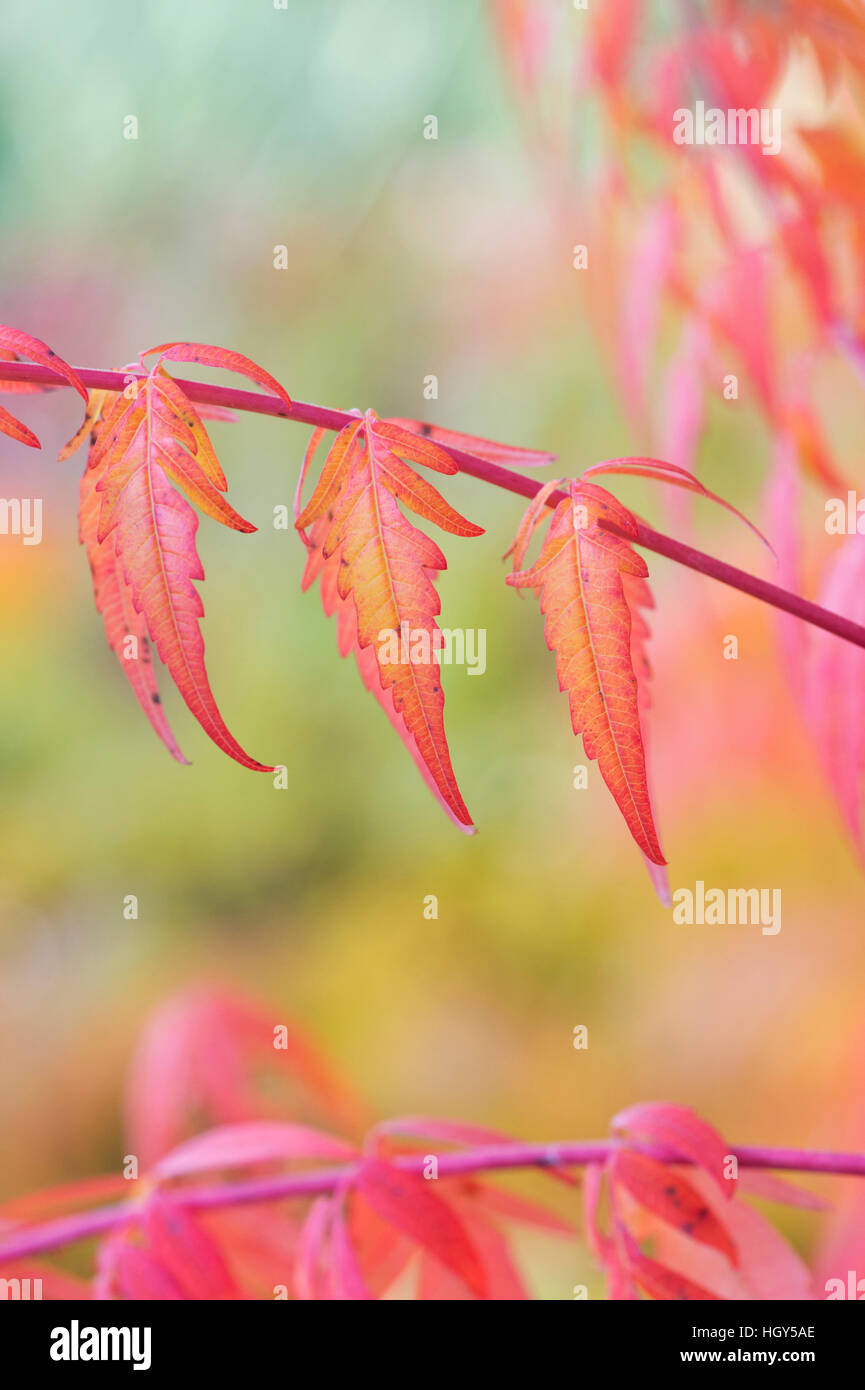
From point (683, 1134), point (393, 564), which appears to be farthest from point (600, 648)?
point (683, 1134)

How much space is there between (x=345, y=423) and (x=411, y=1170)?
0.20 m

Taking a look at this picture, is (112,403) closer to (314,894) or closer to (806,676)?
(806,676)

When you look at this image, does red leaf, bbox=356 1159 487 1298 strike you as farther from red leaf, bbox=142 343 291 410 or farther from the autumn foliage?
red leaf, bbox=142 343 291 410

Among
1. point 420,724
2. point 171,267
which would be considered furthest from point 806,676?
point 171,267

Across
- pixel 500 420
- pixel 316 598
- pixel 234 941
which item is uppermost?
pixel 500 420

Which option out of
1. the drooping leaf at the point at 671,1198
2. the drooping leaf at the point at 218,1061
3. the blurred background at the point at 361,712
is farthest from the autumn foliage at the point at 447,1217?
the blurred background at the point at 361,712

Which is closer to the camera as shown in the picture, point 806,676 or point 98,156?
point 806,676

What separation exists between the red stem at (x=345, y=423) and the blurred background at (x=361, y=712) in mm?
Result: 623

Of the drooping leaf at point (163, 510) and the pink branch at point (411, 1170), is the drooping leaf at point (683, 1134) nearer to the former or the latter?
the pink branch at point (411, 1170)

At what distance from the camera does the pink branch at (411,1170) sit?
278 mm

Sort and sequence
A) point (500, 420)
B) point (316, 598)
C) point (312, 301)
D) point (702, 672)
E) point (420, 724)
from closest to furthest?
point (420, 724), point (702, 672), point (316, 598), point (500, 420), point (312, 301)

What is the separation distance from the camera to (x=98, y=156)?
1530 mm

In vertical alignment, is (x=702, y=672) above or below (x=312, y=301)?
below
